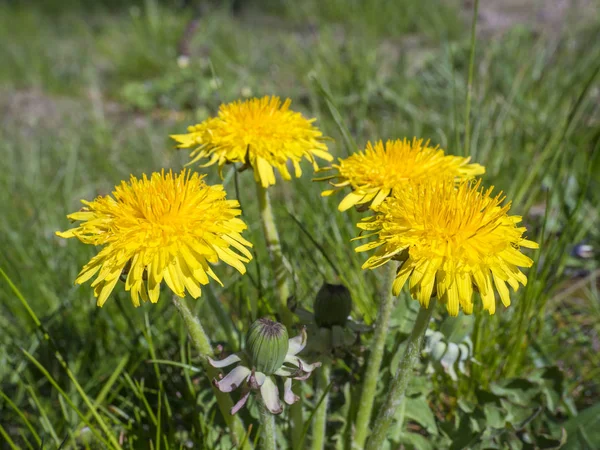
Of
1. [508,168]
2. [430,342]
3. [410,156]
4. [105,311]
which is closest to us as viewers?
[410,156]

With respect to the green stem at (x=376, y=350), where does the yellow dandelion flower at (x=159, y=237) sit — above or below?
above

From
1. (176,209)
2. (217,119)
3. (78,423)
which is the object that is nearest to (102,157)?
(78,423)

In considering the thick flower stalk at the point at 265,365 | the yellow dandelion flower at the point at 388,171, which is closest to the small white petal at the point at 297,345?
the thick flower stalk at the point at 265,365

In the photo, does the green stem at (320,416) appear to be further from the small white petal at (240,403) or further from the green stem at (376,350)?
the small white petal at (240,403)

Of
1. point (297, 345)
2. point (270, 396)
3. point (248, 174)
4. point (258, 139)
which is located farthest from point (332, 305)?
point (248, 174)

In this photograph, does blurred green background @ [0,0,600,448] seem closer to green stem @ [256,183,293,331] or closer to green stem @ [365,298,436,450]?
green stem @ [256,183,293,331]

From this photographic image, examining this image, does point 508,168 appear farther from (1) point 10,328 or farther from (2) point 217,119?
(1) point 10,328

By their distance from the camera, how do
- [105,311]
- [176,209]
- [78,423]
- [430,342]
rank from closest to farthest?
[176,209]
[430,342]
[78,423]
[105,311]
